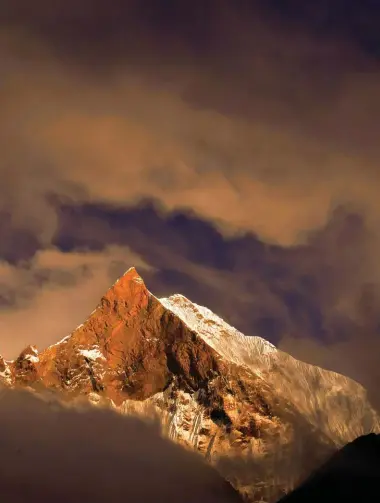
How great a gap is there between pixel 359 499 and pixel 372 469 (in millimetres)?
12207

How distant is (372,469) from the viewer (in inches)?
7766

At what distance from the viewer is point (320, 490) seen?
19675 centimetres

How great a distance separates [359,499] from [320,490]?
12.1m

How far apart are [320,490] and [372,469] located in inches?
497

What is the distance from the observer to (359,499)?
187 m
